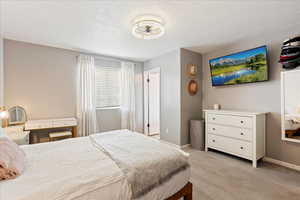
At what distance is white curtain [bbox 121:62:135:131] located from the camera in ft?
14.2

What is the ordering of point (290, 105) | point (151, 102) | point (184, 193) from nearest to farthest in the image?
point (184, 193) → point (290, 105) → point (151, 102)

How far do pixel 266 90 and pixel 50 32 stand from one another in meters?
4.33

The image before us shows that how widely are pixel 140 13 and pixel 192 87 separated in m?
2.33

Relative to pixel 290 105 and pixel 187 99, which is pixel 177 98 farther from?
pixel 290 105

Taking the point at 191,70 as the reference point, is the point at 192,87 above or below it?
below

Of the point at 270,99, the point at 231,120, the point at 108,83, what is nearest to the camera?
the point at 270,99

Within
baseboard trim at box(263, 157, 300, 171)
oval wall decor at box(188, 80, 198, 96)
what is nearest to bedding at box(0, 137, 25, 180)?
oval wall decor at box(188, 80, 198, 96)

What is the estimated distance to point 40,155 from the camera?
4.93 ft

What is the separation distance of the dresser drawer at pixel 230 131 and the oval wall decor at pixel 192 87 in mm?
932

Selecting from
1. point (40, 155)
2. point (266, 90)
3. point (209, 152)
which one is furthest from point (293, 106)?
point (40, 155)

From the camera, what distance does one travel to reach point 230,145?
9.29ft

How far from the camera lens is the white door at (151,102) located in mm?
4840

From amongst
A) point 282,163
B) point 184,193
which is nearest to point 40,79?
point 184,193

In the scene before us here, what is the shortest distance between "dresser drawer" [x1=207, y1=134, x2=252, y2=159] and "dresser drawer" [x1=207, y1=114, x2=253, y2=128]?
0.33m
